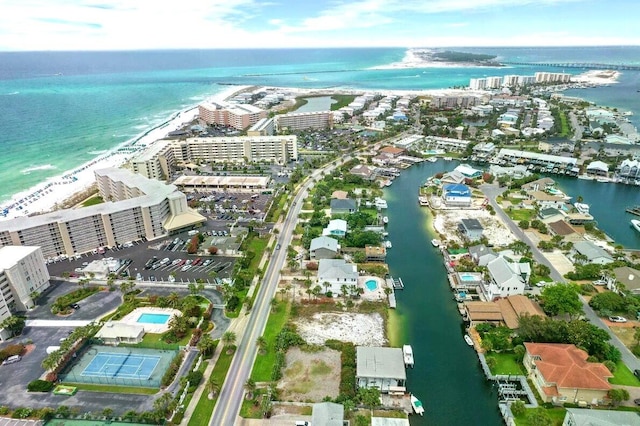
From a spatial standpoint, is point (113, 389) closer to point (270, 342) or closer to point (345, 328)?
point (270, 342)

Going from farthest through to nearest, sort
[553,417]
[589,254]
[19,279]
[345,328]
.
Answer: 1. [589,254]
2. [19,279]
3. [345,328]
4. [553,417]

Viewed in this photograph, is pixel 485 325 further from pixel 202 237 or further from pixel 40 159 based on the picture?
pixel 40 159

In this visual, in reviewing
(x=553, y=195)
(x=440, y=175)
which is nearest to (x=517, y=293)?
(x=553, y=195)

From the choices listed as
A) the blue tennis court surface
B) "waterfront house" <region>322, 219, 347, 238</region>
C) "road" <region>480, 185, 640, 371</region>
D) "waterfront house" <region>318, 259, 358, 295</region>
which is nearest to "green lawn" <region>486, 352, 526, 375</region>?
"road" <region>480, 185, 640, 371</region>

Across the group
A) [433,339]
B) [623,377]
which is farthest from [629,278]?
[433,339]

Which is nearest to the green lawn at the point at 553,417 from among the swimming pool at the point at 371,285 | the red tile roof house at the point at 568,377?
the red tile roof house at the point at 568,377

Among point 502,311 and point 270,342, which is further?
point 502,311

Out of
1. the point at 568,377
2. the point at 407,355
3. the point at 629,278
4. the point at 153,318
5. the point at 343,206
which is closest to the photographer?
the point at 568,377
